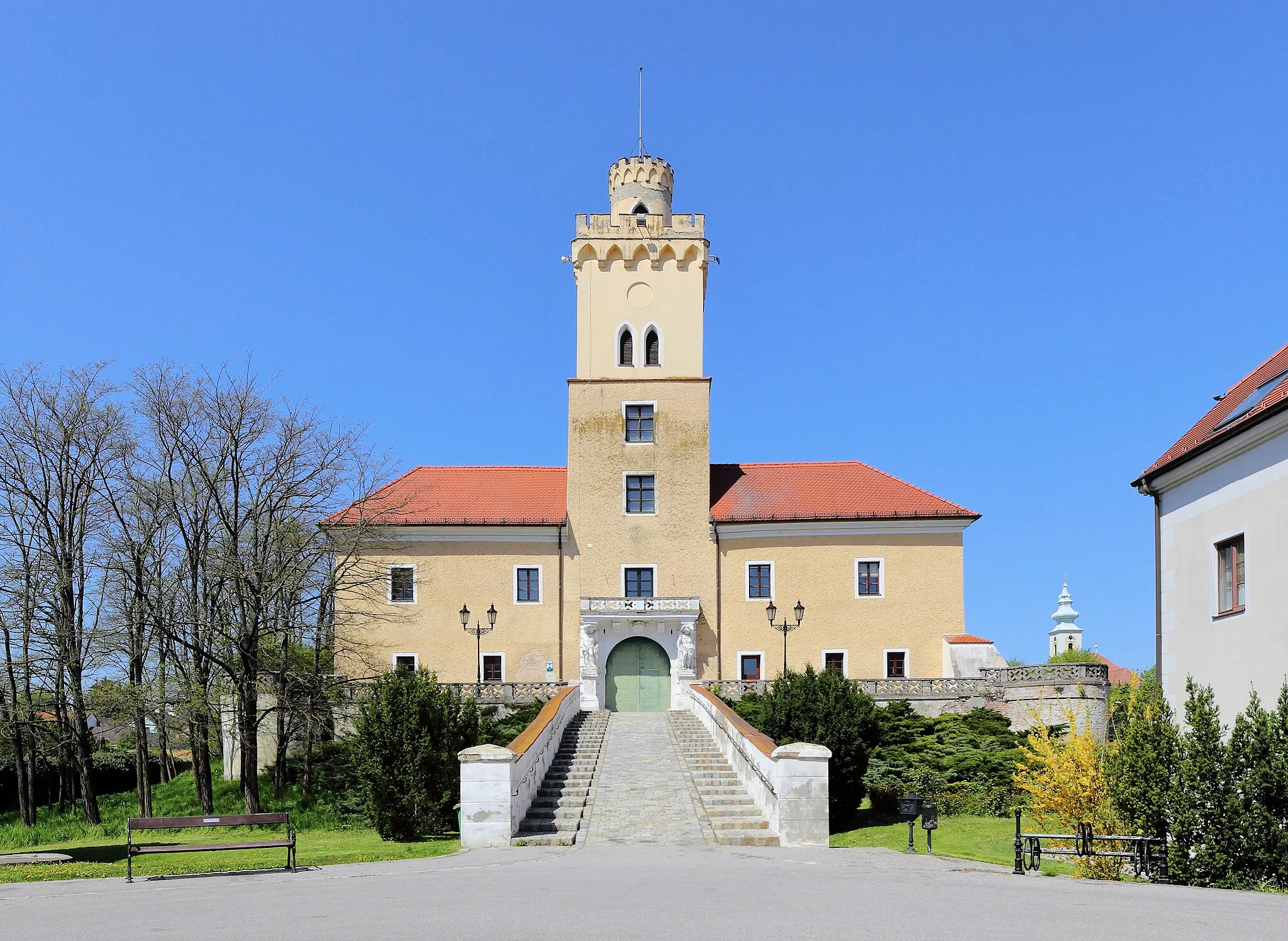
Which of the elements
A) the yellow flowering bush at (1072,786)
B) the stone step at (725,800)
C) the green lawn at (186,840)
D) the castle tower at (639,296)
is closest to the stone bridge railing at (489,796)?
the green lawn at (186,840)

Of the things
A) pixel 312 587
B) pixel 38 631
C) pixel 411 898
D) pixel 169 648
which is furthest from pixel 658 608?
pixel 411 898

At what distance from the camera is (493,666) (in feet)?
119

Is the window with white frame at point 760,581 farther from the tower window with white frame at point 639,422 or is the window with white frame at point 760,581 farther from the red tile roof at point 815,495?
the tower window with white frame at point 639,422

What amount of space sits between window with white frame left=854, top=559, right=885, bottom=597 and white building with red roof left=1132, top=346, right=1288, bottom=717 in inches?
716

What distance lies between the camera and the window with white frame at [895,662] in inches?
1411

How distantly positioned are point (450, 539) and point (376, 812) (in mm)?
17480

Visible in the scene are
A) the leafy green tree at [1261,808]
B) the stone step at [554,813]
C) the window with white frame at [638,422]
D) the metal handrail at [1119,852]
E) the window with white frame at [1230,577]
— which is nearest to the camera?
the leafy green tree at [1261,808]

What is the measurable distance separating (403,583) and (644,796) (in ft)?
58.7

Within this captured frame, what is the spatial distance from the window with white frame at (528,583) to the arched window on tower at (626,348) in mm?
7030

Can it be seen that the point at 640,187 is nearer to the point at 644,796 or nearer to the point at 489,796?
the point at 644,796

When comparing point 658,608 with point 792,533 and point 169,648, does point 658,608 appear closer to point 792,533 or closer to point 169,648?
point 792,533

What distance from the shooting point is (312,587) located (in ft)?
99.7

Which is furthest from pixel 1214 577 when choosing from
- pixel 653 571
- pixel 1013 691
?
pixel 653 571

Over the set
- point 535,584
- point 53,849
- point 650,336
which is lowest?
point 53,849
